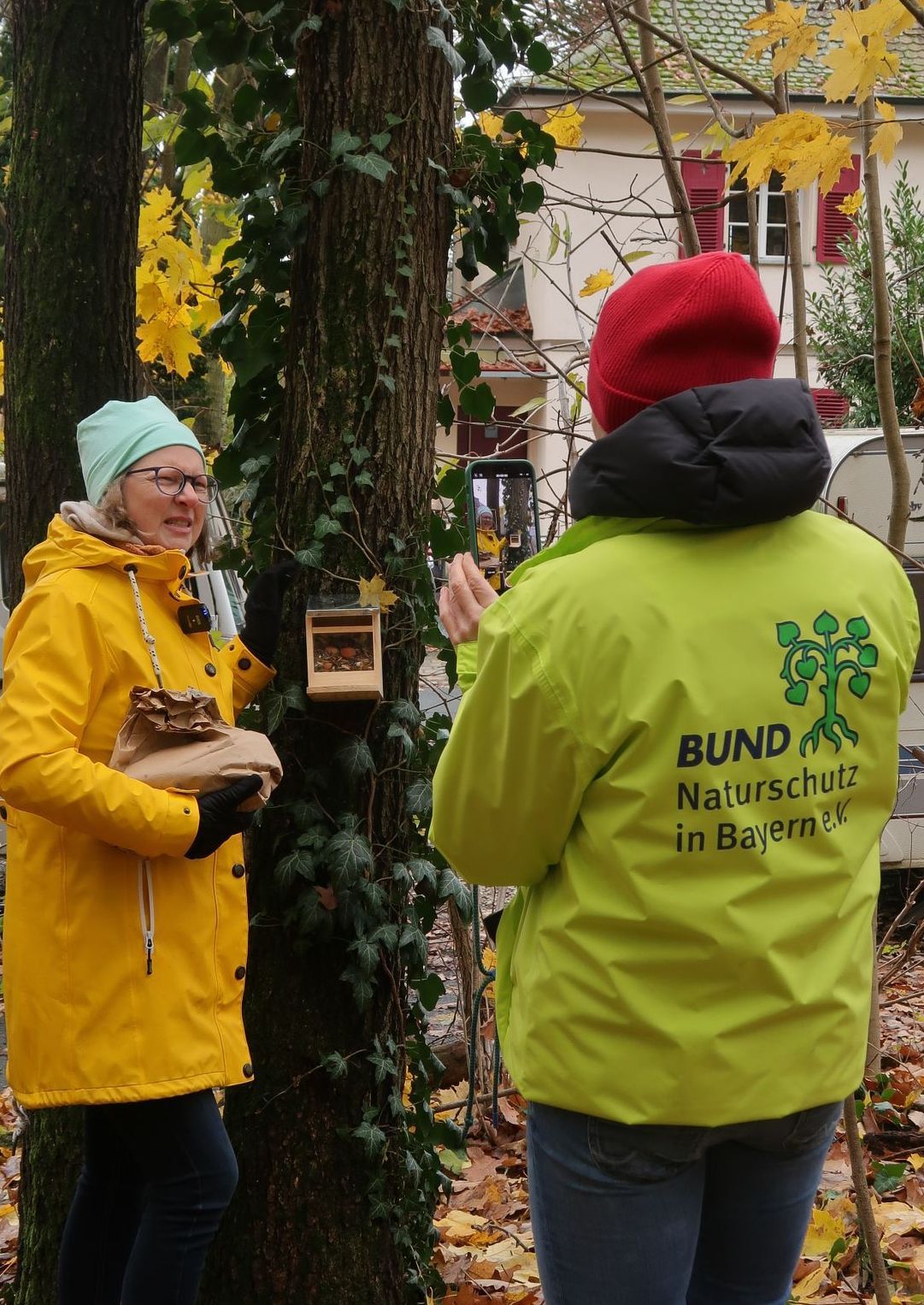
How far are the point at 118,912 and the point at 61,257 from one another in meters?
1.55

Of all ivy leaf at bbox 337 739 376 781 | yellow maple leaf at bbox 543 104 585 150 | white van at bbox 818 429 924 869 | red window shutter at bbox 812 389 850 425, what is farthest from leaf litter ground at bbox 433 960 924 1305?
red window shutter at bbox 812 389 850 425

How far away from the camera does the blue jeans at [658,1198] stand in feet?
5.17

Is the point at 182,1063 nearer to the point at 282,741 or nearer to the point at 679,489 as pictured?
the point at 282,741

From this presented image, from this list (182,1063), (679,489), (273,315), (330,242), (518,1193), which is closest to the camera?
(679,489)

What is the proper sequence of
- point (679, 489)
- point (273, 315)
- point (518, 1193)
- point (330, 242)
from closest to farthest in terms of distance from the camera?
point (679, 489) → point (330, 242) → point (273, 315) → point (518, 1193)

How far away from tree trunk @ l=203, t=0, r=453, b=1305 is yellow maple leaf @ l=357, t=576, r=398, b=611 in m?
0.09

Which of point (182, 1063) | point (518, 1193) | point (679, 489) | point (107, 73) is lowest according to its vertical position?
point (518, 1193)

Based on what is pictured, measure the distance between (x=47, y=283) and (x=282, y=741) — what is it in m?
1.18

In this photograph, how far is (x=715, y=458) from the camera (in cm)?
149

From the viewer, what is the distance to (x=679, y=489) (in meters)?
1.50

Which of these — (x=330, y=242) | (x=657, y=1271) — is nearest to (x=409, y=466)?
(x=330, y=242)

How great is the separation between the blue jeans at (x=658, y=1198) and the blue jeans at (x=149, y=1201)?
798 mm

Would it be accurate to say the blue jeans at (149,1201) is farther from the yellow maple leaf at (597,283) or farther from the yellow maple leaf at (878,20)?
the yellow maple leaf at (597,283)

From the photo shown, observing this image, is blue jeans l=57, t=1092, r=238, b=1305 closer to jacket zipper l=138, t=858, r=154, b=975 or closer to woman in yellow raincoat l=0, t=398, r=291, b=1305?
woman in yellow raincoat l=0, t=398, r=291, b=1305
